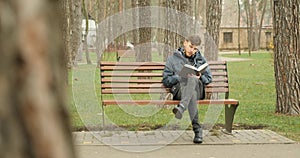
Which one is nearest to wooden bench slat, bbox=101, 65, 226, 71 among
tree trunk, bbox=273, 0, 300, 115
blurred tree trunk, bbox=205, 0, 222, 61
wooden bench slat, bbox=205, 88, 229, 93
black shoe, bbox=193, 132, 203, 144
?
wooden bench slat, bbox=205, 88, 229, 93

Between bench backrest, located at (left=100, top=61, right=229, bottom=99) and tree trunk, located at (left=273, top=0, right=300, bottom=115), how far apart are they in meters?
1.84

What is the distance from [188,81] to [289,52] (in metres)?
2.95

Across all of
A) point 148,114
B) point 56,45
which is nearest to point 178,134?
point 148,114

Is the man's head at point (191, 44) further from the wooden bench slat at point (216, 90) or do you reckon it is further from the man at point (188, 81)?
the wooden bench slat at point (216, 90)

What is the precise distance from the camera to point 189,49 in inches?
324

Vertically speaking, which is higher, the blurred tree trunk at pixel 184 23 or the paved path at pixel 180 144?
the blurred tree trunk at pixel 184 23

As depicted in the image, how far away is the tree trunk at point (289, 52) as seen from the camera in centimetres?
1041

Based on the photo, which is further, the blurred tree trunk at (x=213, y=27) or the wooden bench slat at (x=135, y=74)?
the blurred tree trunk at (x=213, y=27)

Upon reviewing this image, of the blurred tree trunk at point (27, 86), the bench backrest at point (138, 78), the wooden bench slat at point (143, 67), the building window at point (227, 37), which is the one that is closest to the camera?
the blurred tree trunk at point (27, 86)

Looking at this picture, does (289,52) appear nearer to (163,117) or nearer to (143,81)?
(163,117)

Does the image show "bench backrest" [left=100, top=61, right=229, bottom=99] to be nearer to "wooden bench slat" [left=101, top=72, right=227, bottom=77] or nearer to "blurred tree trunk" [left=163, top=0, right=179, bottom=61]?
"wooden bench slat" [left=101, top=72, right=227, bottom=77]

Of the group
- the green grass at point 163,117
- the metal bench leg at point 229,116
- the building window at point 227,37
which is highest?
the building window at point 227,37

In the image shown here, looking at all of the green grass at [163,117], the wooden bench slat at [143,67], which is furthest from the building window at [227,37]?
the wooden bench slat at [143,67]

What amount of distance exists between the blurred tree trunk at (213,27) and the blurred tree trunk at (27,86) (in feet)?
42.7
